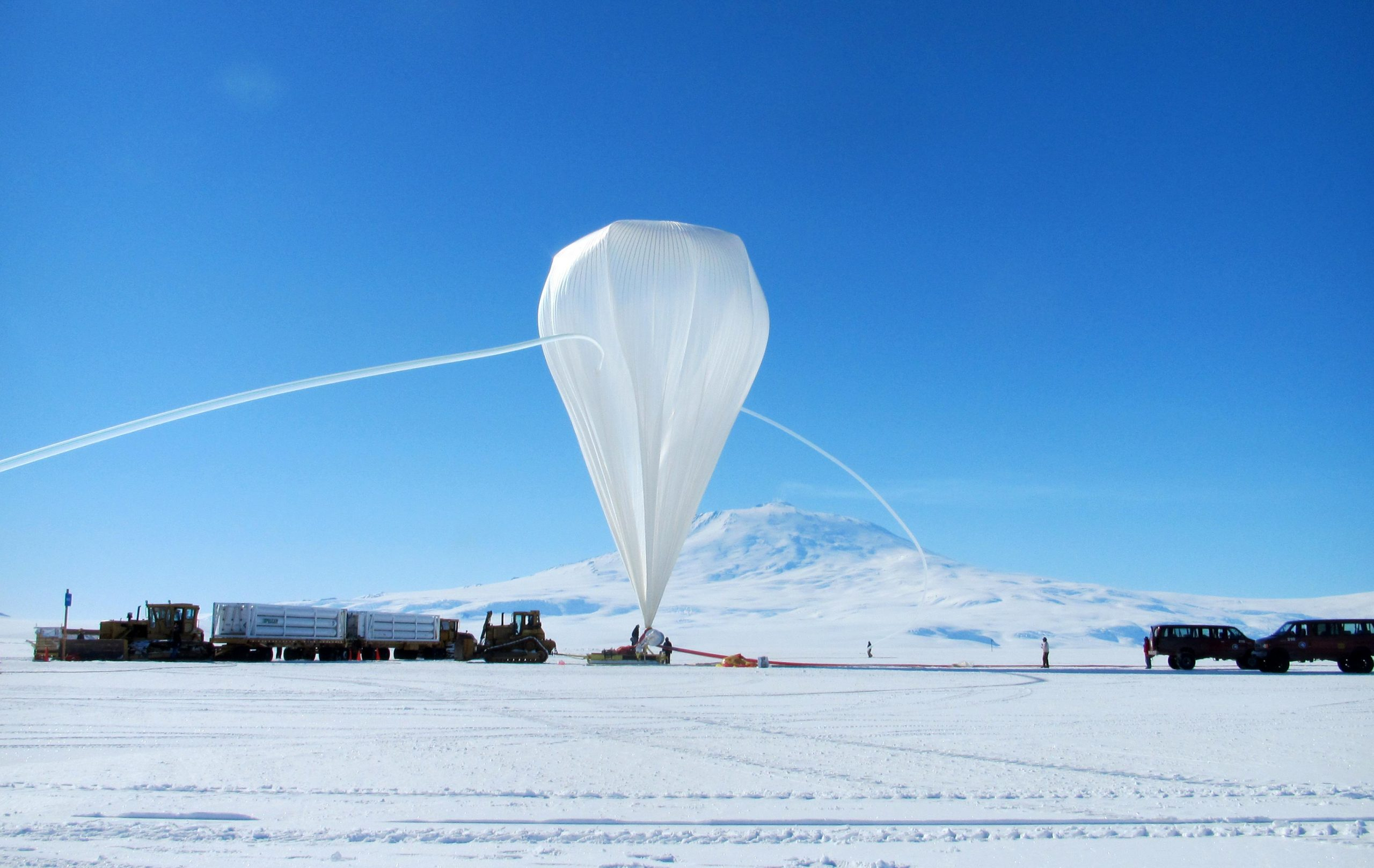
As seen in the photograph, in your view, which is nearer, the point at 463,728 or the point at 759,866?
the point at 759,866

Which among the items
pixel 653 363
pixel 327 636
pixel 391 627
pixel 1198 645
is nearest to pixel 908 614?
pixel 1198 645

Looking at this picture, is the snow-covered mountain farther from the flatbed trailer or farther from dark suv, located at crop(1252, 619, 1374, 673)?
dark suv, located at crop(1252, 619, 1374, 673)

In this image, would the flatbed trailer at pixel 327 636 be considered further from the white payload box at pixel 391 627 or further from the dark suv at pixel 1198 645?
the dark suv at pixel 1198 645

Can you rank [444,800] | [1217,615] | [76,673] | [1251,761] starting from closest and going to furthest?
[444,800] → [1251,761] → [76,673] → [1217,615]

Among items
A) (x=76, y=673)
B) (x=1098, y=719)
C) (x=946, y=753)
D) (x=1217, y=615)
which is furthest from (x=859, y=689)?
(x=1217, y=615)

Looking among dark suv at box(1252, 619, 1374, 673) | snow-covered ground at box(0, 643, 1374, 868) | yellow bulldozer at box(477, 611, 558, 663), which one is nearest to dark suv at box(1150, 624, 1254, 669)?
dark suv at box(1252, 619, 1374, 673)

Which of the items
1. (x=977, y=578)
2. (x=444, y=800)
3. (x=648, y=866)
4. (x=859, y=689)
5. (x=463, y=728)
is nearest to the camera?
(x=648, y=866)

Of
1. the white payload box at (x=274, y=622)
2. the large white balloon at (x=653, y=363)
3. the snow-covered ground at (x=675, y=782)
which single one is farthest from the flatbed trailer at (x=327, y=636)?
the snow-covered ground at (x=675, y=782)

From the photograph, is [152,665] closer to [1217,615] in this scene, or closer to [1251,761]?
[1251,761]
